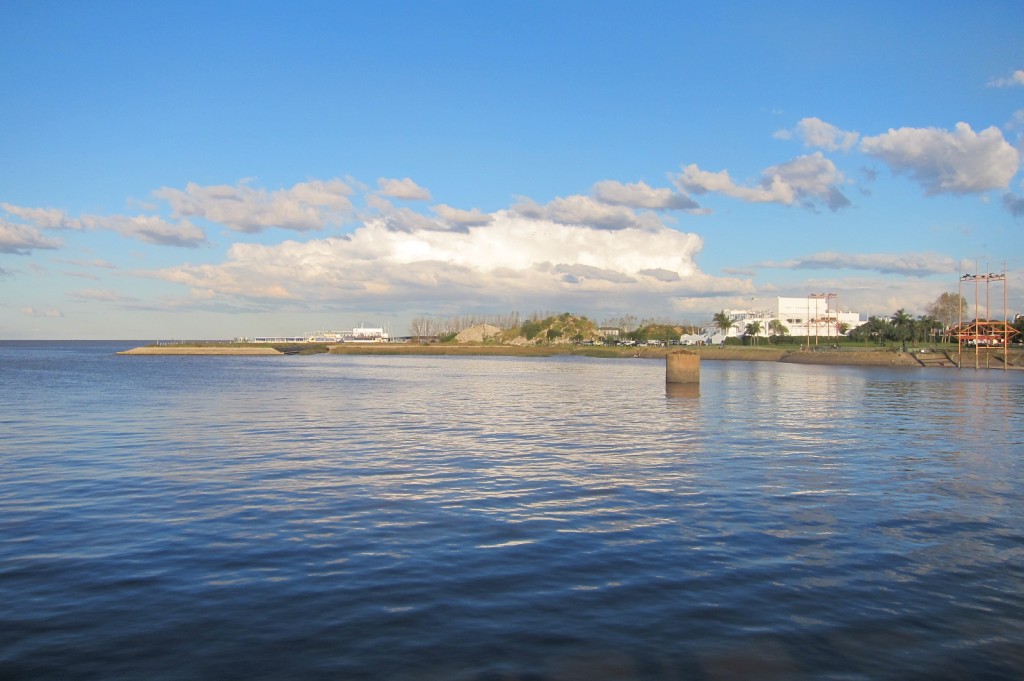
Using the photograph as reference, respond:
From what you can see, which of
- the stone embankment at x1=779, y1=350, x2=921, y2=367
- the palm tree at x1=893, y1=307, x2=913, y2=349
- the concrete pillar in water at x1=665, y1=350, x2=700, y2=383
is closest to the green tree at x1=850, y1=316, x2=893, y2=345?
the palm tree at x1=893, y1=307, x2=913, y2=349

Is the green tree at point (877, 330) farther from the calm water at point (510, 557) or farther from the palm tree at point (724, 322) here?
the calm water at point (510, 557)

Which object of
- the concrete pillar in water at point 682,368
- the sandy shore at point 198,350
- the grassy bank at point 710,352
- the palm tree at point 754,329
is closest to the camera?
the concrete pillar in water at point 682,368

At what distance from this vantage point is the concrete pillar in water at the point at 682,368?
181 feet

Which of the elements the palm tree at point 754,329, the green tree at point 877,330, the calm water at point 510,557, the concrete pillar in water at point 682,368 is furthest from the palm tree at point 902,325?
the calm water at point 510,557

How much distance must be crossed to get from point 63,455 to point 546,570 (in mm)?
17471

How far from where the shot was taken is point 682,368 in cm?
5525

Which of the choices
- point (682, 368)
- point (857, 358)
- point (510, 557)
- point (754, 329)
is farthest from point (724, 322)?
point (510, 557)

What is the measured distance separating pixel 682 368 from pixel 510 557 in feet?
147

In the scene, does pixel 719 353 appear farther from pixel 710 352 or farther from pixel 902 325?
pixel 902 325

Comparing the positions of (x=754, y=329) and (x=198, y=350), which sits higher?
(x=754, y=329)

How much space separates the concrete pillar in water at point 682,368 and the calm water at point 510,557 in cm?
2741

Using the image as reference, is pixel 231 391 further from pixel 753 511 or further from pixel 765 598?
pixel 765 598

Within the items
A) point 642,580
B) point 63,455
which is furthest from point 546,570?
point 63,455

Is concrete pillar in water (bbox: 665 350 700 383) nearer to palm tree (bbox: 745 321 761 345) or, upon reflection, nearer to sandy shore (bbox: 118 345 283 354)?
palm tree (bbox: 745 321 761 345)
